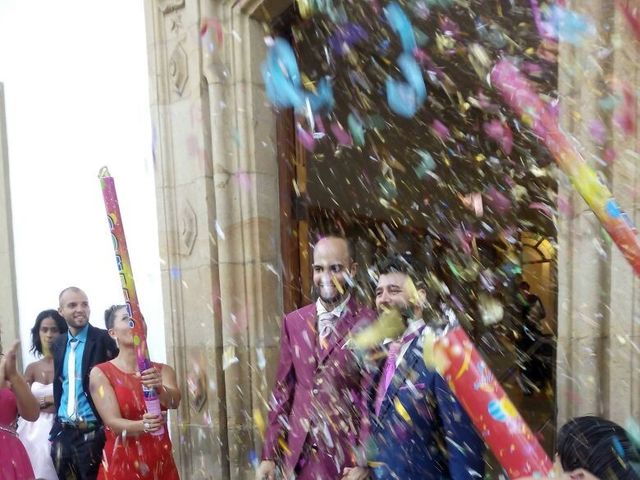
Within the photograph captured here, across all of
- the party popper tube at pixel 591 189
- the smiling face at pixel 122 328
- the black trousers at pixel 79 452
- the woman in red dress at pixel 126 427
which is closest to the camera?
the party popper tube at pixel 591 189

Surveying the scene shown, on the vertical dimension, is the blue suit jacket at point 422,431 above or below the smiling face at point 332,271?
below

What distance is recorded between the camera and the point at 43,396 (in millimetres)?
3387

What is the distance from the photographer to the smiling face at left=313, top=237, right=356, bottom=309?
2.13 metres

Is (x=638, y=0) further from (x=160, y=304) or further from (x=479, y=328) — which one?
(x=479, y=328)

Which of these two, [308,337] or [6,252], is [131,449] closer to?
[308,337]

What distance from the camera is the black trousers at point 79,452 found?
2.91 metres

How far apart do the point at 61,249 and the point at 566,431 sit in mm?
3865

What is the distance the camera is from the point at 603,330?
210 cm

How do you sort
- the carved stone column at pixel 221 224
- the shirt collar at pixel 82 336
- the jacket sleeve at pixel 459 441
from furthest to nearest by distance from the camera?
the carved stone column at pixel 221 224 < the shirt collar at pixel 82 336 < the jacket sleeve at pixel 459 441

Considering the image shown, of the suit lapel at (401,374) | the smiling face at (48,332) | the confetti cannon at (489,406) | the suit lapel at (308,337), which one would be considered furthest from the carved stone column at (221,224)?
the confetti cannon at (489,406)

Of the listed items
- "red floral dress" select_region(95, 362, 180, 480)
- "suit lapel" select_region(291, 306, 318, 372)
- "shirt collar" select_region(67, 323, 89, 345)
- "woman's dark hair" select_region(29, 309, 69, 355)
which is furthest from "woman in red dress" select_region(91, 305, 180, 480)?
"woman's dark hair" select_region(29, 309, 69, 355)

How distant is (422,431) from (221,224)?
82.4 inches

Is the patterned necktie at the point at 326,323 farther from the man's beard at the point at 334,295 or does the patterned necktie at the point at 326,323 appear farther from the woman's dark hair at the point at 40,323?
the woman's dark hair at the point at 40,323

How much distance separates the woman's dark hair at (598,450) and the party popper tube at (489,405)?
0.79 meters
